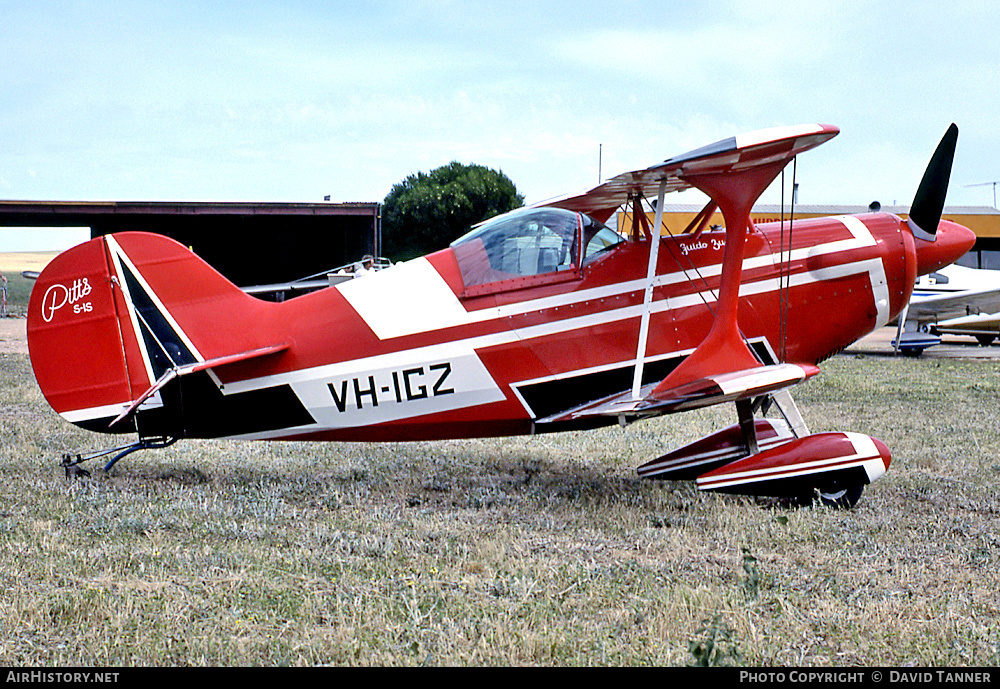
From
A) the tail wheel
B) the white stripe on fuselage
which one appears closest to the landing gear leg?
the white stripe on fuselage

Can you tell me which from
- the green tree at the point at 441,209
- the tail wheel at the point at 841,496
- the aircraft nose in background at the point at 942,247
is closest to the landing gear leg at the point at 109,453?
the tail wheel at the point at 841,496

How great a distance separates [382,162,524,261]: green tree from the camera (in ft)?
147

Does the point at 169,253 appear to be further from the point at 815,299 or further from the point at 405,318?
the point at 815,299

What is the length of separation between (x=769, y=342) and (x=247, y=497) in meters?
3.98

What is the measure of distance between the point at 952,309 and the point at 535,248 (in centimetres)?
1597

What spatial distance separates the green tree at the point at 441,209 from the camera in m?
44.8

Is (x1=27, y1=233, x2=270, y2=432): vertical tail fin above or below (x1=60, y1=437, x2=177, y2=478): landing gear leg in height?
above

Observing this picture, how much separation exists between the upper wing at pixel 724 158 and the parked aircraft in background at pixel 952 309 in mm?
11968

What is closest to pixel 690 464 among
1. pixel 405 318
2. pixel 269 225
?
pixel 405 318

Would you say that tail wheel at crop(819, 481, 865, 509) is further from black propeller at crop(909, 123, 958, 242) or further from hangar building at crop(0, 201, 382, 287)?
hangar building at crop(0, 201, 382, 287)

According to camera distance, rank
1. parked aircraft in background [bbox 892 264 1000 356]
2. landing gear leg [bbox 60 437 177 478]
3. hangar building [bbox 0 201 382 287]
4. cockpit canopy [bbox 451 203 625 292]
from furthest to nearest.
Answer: hangar building [bbox 0 201 382 287] → parked aircraft in background [bbox 892 264 1000 356] → landing gear leg [bbox 60 437 177 478] → cockpit canopy [bbox 451 203 625 292]

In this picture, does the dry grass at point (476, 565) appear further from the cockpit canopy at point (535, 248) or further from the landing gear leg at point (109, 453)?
the cockpit canopy at point (535, 248)

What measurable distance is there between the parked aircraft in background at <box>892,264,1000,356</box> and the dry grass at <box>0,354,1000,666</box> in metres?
11.9

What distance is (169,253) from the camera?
6.76 meters
